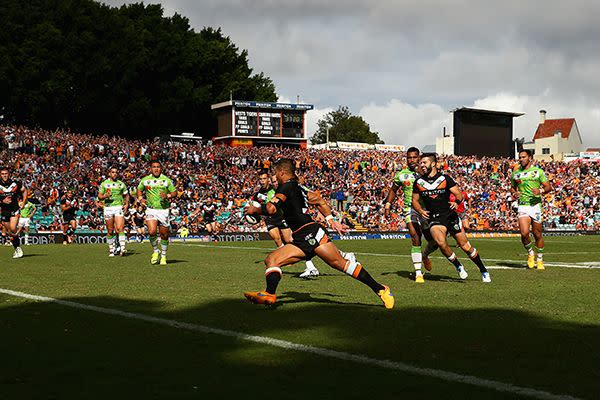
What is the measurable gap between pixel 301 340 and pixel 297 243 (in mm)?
2384

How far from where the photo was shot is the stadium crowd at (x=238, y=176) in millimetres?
35688

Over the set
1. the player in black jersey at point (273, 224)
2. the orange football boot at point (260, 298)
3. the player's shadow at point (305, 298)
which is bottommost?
the player's shadow at point (305, 298)

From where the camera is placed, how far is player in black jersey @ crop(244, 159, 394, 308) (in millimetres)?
8617

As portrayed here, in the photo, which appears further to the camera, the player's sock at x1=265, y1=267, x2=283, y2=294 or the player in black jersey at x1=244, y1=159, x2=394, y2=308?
the player's sock at x1=265, y1=267, x2=283, y2=294

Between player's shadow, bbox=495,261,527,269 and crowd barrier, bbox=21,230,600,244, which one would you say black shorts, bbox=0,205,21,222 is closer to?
player's shadow, bbox=495,261,527,269

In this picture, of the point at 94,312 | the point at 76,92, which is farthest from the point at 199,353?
the point at 76,92

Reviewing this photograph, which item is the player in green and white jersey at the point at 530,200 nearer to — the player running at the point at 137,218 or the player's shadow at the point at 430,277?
the player's shadow at the point at 430,277

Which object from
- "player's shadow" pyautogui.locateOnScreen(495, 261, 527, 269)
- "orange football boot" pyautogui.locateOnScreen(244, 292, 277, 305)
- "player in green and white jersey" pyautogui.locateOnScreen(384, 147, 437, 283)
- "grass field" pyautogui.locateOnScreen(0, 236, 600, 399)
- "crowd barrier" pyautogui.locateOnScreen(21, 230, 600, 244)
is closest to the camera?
"grass field" pyautogui.locateOnScreen(0, 236, 600, 399)

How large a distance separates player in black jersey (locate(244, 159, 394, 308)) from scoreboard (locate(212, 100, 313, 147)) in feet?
151

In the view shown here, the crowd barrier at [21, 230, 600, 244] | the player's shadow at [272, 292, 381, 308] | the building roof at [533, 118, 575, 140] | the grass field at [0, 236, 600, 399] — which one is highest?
the building roof at [533, 118, 575, 140]

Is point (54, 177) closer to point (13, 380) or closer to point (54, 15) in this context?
point (54, 15)

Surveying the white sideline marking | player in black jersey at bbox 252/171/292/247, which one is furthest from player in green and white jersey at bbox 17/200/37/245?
the white sideline marking

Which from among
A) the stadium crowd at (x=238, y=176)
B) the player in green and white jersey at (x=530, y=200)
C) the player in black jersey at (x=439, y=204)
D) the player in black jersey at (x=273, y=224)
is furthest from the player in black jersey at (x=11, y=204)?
the stadium crowd at (x=238, y=176)

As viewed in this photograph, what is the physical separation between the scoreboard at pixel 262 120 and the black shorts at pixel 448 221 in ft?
142
